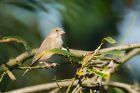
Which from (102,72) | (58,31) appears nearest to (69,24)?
(58,31)

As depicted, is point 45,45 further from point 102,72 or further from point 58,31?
point 102,72

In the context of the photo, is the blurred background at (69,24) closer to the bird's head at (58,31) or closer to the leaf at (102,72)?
the bird's head at (58,31)

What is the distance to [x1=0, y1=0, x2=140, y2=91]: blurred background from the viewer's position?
396cm

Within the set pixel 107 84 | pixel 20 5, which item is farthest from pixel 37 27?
pixel 107 84

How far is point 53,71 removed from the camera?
7.07 m

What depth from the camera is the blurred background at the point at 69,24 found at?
13.0ft

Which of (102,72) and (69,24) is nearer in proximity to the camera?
(102,72)

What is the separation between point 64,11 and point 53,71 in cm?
301

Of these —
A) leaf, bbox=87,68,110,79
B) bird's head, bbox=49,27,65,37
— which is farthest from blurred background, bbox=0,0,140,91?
leaf, bbox=87,68,110,79

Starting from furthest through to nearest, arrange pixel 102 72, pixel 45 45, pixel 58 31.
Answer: pixel 58 31, pixel 45 45, pixel 102 72

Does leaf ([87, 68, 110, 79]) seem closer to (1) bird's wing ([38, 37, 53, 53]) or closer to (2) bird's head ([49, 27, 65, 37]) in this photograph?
(1) bird's wing ([38, 37, 53, 53])

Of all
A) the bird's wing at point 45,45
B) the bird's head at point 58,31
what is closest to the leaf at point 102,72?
the bird's wing at point 45,45

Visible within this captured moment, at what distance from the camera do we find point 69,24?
5.36m

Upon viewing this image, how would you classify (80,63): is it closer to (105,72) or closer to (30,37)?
(105,72)
